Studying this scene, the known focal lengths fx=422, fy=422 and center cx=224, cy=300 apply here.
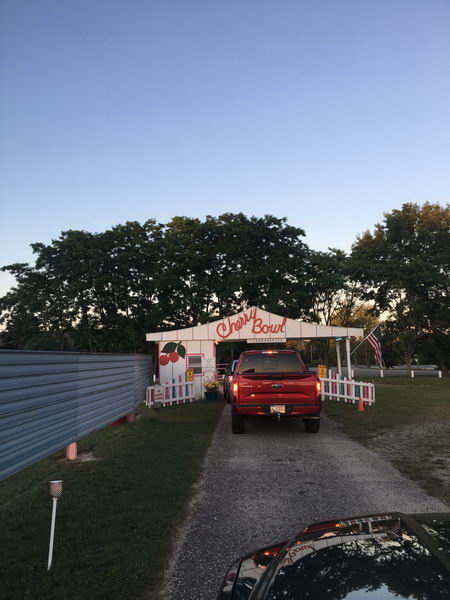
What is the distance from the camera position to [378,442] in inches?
377

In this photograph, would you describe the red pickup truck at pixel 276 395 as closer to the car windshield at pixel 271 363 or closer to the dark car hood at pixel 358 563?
the car windshield at pixel 271 363

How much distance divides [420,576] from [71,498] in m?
5.18

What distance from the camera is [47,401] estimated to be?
5.73 meters

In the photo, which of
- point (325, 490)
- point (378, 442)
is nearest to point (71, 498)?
point (325, 490)

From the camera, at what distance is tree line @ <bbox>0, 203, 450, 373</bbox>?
3569cm

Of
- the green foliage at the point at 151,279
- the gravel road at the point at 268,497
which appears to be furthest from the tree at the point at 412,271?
the gravel road at the point at 268,497

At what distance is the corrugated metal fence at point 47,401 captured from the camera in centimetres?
462

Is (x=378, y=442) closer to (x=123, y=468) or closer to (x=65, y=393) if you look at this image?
(x=123, y=468)

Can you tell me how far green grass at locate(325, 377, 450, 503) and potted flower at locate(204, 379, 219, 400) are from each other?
5204 millimetres

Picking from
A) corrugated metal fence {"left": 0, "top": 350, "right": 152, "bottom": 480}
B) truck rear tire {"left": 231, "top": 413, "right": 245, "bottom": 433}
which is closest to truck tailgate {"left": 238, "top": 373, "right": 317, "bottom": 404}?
truck rear tire {"left": 231, "top": 413, "right": 245, "bottom": 433}

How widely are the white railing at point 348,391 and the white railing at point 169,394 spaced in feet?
20.4

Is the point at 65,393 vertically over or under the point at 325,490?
over

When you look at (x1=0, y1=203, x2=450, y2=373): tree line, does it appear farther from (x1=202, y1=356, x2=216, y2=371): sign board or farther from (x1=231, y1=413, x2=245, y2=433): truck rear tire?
(x1=231, y1=413, x2=245, y2=433): truck rear tire

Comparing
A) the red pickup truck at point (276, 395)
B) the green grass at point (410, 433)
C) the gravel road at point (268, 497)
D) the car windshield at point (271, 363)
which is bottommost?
the green grass at point (410, 433)
